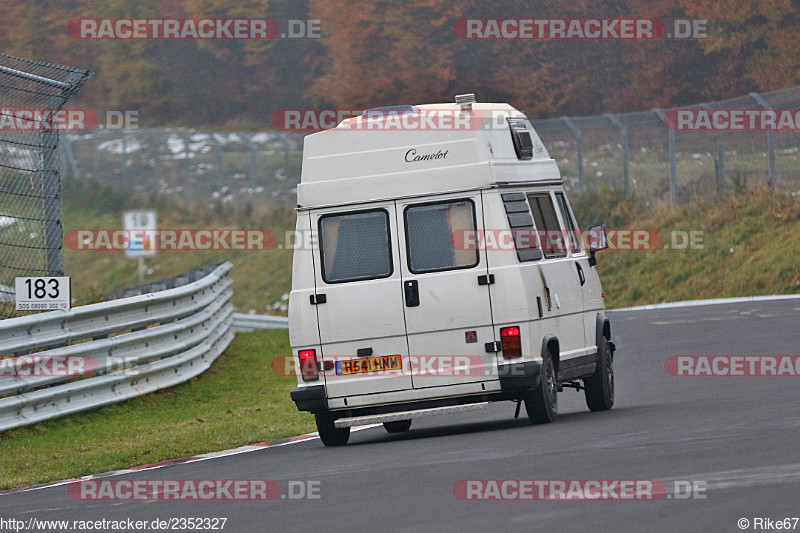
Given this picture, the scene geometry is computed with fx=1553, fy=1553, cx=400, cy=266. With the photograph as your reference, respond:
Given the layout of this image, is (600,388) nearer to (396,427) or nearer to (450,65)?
(396,427)

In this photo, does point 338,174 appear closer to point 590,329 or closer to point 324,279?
point 324,279

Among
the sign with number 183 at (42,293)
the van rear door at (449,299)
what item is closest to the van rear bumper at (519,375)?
the van rear door at (449,299)

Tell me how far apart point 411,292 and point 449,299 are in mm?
326

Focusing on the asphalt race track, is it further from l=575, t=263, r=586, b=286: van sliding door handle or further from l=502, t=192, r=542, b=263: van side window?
l=502, t=192, r=542, b=263: van side window

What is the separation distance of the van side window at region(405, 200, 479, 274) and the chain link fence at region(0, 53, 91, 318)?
4885 mm

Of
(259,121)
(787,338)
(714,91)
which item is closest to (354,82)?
(259,121)

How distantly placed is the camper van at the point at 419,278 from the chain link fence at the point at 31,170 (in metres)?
4.12

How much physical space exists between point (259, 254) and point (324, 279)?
33271 millimetres

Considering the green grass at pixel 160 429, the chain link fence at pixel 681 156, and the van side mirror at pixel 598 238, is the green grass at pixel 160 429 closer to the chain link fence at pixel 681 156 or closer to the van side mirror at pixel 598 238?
the van side mirror at pixel 598 238

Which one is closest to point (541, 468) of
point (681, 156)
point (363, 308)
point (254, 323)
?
point (363, 308)

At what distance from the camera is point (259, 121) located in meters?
65.2

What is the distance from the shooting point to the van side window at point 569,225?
1458cm

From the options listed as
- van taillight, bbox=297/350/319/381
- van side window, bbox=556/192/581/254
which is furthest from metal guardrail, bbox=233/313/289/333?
van taillight, bbox=297/350/319/381

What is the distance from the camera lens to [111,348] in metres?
17.7
